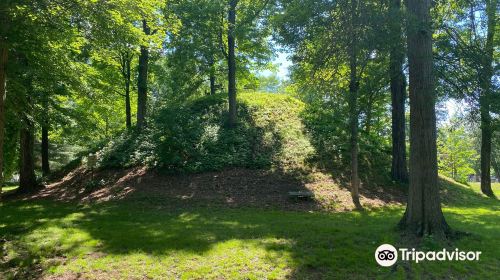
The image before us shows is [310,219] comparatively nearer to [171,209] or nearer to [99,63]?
[171,209]

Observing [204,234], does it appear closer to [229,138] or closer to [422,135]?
[422,135]

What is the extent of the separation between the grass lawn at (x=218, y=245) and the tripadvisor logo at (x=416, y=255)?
0.43 ft

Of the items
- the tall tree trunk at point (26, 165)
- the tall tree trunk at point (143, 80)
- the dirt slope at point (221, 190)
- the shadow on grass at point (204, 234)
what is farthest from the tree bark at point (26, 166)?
the shadow on grass at point (204, 234)

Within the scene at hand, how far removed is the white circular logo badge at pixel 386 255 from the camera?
6.48 meters

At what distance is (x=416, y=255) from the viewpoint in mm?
6723

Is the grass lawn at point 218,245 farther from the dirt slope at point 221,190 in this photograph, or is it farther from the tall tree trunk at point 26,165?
the tall tree trunk at point 26,165

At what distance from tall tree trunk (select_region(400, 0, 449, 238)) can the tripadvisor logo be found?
0.61m

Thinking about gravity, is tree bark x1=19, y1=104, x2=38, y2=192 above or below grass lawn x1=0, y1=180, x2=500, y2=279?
above

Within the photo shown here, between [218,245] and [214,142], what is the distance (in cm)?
909

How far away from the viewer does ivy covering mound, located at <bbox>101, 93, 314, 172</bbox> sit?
1459 centimetres

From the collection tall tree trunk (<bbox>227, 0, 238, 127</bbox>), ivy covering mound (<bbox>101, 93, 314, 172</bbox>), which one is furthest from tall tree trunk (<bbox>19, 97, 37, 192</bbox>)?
tall tree trunk (<bbox>227, 0, 238, 127</bbox>)

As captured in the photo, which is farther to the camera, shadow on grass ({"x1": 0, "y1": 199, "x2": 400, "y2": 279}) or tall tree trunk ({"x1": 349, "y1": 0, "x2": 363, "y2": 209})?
tall tree trunk ({"x1": 349, "y1": 0, "x2": 363, "y2": 209})

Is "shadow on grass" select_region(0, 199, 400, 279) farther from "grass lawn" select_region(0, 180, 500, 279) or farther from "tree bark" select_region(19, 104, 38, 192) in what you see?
"tree bark" select_region(19, 104, 38, 192)

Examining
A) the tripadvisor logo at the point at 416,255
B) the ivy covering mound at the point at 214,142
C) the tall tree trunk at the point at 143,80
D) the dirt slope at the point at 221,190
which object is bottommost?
the tripadvisor logo at the point at 416,255
